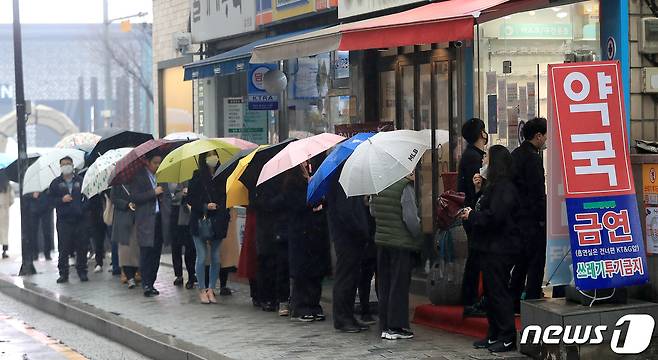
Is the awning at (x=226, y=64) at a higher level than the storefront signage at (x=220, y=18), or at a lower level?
lower

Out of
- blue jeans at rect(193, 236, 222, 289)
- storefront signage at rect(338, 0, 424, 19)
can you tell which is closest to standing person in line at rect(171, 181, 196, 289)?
blue jeans at rect(193, 236, 222, 289)

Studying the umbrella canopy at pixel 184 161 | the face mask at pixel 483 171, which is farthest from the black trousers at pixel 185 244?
the face mask at pixel 483 171

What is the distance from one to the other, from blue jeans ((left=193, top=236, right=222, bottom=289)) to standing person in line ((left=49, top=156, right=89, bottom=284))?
365 cm

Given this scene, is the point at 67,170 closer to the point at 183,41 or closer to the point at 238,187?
the point at 183,41

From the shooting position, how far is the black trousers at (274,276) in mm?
13672

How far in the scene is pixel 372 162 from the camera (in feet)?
36.2

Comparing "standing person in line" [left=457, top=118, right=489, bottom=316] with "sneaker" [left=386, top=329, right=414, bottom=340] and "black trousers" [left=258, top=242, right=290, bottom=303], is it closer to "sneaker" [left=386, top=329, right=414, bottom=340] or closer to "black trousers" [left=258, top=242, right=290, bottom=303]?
"sneaker" [left=386, top=329, right=414, bottom=340]

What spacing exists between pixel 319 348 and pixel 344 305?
944 mm

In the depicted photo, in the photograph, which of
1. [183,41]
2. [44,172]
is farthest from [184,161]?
[183,41]

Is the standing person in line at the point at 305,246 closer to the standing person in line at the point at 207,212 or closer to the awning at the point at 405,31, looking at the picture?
the awning at the point at 405,31

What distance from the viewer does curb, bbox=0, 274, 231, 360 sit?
11472mm

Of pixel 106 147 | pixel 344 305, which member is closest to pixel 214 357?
pixel 344 305

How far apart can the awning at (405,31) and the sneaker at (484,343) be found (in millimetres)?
2594

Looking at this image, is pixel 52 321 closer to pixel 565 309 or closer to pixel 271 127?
pixel 271 127
